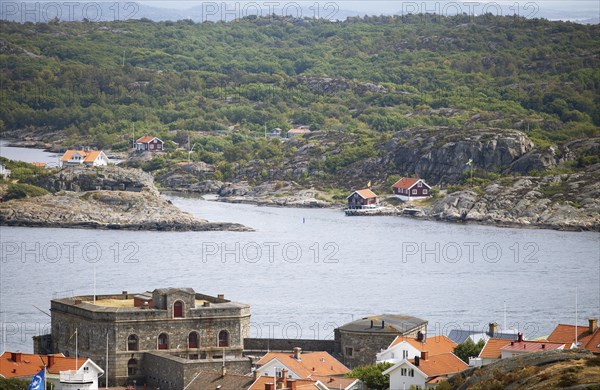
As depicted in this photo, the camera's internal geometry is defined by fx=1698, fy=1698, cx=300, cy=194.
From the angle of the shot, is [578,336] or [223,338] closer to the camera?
[578,336]

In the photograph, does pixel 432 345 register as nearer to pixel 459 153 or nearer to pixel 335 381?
pixel 335 381

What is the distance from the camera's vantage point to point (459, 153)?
4537 inches

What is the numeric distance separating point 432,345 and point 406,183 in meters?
68.2

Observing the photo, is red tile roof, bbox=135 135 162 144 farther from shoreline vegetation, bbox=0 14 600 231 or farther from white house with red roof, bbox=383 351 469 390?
white house with red roof, bbox=383 351 469 390

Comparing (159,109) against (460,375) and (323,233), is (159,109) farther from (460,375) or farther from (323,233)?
(460,375)

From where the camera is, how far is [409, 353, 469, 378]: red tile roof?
3662 cm

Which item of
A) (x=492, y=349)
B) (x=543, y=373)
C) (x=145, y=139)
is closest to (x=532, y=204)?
(x=145, y=139)

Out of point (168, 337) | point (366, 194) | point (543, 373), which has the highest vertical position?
point (543, 373)

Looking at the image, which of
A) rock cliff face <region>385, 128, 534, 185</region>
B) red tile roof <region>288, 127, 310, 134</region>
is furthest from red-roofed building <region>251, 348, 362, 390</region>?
red tile roof <region>288, 127, 310, 134</region>

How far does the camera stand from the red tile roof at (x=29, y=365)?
124 feet

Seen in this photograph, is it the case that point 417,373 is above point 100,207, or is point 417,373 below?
above

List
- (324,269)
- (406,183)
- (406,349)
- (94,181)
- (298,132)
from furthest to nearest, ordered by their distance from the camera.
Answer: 1. (298,132)
2. (406,183)
3. (94,181)
4. (324,269)
5. (406,349)

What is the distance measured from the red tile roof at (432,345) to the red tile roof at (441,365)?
136cm

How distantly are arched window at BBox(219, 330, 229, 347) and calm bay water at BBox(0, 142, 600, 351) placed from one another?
8021 mm
